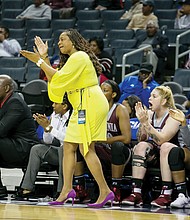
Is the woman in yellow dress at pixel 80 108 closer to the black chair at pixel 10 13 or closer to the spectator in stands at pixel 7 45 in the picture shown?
the spectator in stands at pixel 7 45

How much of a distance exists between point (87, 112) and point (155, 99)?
2.62ft

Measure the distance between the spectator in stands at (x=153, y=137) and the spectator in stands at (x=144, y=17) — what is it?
5.64 m

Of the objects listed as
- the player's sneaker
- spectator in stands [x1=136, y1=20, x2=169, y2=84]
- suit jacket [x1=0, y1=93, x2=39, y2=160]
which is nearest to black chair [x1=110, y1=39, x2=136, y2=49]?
spectator in stands [x1=136, y1=20, x2=169, y2=84]

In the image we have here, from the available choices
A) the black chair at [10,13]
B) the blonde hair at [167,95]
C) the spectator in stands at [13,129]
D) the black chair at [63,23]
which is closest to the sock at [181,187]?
the blonde hair at [167,95]

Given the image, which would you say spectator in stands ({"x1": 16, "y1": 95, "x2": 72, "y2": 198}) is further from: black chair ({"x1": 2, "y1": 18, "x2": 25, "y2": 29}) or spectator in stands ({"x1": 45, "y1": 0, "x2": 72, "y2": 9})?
spectator in stands ({"x1": 45, "y1": 0, "x2": 72, "y2": 9})

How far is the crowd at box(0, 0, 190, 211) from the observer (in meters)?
7.26

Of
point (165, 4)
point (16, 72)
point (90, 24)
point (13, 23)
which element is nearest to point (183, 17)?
point (165, 4)

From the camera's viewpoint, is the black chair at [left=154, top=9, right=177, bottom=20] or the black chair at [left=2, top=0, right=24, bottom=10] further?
Result: the black chair at [left=2, top=0, right=24, bottom=10]

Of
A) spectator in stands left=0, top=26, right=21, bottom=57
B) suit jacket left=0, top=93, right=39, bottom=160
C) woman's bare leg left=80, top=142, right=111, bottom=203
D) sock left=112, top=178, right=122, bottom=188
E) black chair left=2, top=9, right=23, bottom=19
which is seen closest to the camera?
woman's bare leg left=80, top=142, right=111, bottom=203

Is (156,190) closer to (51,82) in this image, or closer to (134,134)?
(134,134)

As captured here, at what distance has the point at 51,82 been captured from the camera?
7258 mm

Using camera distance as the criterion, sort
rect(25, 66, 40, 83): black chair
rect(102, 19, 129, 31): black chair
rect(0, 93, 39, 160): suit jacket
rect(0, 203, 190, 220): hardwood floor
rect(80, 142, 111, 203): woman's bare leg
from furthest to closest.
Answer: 1. rect(102, 19, 129, 31): black chair
2. rect(25, 66, 40, 83): black chair
3. rect(0, 93, 39, 160): suit jacket
4. rect(80, 142, 111, 203): woman's bare leg
5. rect(0, 203, 190, 220): hardwood floor

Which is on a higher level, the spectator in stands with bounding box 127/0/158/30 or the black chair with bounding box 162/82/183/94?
the spectator in stands with bounding box 127/0/158/30

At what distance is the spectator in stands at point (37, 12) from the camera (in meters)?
14.7
